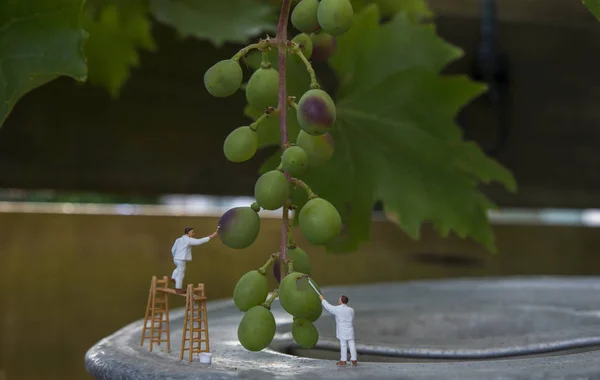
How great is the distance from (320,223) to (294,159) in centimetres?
2

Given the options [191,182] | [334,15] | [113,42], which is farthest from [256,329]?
[191,182]

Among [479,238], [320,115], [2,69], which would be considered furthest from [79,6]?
[479,238]

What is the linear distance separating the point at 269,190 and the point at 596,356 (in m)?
0.12

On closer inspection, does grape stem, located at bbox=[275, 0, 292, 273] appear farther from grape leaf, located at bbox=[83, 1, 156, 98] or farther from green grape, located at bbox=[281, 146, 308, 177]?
grape leaf, located at bbox=[83, 1, 156, 98]

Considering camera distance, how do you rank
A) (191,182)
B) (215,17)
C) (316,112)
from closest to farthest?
1. (316,112)
2. (215,17)
3. (191,182)

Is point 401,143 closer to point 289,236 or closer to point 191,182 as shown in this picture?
point 289,236

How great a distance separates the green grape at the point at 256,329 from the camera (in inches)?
10.1

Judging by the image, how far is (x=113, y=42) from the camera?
0.63 meters

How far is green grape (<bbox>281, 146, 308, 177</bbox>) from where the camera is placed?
0.83 feet

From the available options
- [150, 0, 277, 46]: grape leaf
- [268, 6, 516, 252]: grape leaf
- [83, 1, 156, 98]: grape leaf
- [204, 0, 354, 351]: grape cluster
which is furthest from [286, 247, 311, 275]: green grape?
[83, 1, 156, 98]: grape leaf

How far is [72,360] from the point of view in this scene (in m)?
0.77

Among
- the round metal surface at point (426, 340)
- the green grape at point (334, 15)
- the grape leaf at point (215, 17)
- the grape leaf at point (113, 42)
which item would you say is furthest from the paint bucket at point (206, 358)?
the grape leaf at point (113, 42)

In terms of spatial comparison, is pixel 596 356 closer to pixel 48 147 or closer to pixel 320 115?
pixel 320 115

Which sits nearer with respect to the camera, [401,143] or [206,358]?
[206,358]
